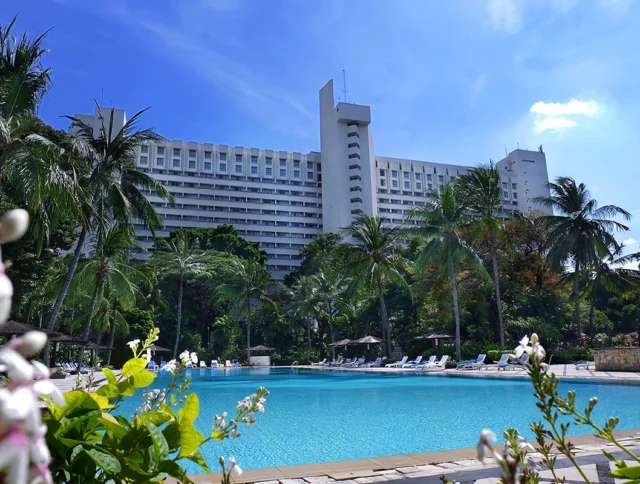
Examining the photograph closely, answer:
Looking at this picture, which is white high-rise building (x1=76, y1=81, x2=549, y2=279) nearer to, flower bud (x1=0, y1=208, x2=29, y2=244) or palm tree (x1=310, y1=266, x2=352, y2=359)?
palm tree (x1=310, y1=266, x2=352, y2=359)

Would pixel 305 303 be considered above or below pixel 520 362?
above

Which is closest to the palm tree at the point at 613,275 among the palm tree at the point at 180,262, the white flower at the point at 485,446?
the palm tree at the point at 180,262

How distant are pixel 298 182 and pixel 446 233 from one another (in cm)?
4956

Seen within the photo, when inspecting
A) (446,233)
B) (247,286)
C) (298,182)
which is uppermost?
(298,182)

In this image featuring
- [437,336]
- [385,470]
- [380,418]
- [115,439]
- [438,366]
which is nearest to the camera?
[115,439]

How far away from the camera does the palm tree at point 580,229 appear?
74.3 ft

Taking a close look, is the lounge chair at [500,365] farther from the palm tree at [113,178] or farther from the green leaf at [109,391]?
the green leaf at [109,391]

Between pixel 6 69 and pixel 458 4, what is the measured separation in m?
10.0

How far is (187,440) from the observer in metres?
1.59

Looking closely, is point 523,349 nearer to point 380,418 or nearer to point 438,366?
point 380,418

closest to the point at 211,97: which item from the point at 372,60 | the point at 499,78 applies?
the point at 372,60

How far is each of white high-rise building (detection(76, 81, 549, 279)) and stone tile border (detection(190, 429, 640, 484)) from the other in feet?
190

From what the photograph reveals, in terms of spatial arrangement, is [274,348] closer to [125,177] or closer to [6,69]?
[125,177]

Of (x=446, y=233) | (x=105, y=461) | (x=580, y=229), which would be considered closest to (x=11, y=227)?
(x=105, y=461)
